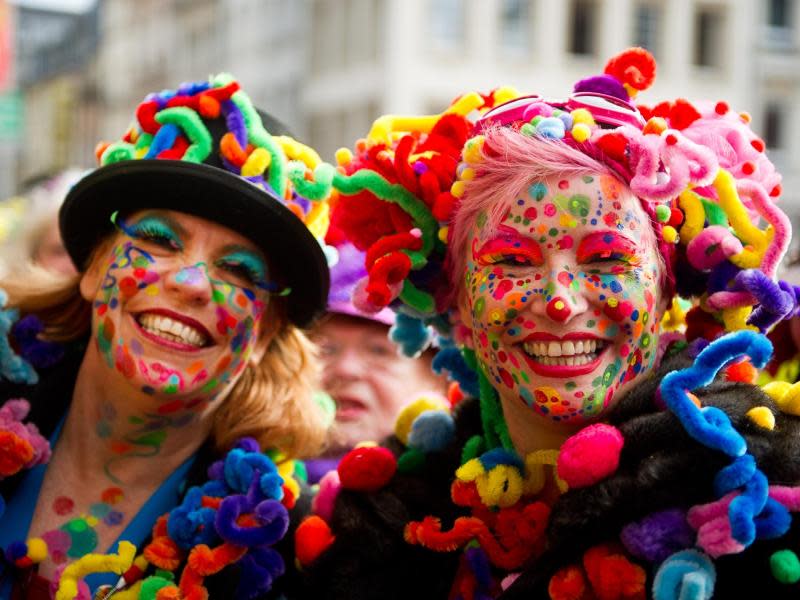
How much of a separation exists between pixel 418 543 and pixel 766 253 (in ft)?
3.63

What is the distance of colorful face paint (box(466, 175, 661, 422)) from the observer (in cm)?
245

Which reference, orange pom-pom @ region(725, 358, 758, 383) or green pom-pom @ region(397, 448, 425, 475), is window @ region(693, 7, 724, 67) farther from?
orange pom-pom @ region(725, 358, 758, 383)

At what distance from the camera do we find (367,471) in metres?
2.88

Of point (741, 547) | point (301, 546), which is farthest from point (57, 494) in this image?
point (741, 547)

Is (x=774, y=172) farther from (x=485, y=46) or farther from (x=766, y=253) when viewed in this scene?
(x=485, y=46)

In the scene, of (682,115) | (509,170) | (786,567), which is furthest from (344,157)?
(786,567)

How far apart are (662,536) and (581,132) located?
2.94 ft

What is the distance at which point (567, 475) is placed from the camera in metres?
2.34

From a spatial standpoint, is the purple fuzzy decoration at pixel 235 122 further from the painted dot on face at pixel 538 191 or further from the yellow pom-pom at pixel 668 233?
the yellow pom-pom at pixel 668 233

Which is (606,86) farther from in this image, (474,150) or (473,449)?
(473,449)

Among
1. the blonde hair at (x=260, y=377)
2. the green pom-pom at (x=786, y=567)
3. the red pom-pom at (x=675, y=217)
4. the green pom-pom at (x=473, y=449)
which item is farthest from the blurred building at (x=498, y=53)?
the green pom-pom at (x=786, y=567)

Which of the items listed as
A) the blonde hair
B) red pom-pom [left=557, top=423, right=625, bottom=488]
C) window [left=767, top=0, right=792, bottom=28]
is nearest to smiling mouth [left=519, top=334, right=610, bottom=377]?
red pom-pom [left=557, top=423, right=625, bottom=488]

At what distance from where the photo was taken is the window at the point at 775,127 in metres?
25.1

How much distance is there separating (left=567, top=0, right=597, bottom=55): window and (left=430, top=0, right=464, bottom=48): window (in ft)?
8.92
